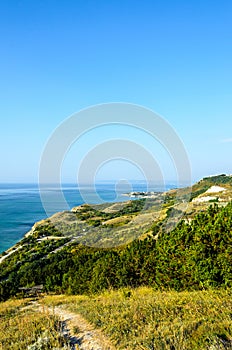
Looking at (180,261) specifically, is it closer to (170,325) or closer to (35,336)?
(170,325)

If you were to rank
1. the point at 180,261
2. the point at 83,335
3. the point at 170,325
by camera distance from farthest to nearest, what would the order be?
the point at 180,261 → the point at 83,335 → the point at 170,325

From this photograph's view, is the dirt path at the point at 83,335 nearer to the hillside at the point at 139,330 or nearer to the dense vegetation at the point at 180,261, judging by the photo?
the hillside at the point at 139,330

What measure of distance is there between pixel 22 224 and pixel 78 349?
100129 millimetres

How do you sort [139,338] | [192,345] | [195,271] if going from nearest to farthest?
1. [192,345]
2. [139,338]
3. [195,271]

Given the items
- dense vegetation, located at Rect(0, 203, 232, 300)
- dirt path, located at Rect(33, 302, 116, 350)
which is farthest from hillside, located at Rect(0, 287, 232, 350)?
dense vegetation, located at Rect(0, 203, 232, 300)

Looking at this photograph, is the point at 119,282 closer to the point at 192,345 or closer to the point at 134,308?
the point at 134,308

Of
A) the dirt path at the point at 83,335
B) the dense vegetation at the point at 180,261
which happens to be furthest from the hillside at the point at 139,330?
the dense vegetation at the point at 180,261

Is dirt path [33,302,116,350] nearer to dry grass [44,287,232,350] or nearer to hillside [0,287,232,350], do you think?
hillside [0,287,232,350]

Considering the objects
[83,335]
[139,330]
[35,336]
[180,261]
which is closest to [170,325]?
[139,330]

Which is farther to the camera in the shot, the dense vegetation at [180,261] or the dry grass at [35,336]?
the dense vegetation at [180,261]

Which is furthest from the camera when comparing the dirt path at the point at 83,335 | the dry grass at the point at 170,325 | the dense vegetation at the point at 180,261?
the dense vegetation at the point at 180,261

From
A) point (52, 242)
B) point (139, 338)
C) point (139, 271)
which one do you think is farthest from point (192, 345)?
point (52, 242)

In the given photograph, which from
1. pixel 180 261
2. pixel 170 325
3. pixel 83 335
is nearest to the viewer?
pixel 170 325

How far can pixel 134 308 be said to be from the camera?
20.5 ft
